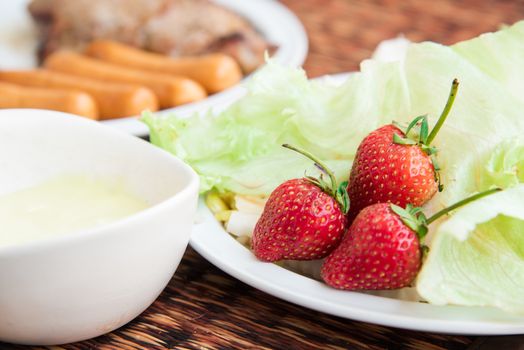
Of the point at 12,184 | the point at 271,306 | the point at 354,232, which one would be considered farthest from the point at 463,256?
the point at 12,184

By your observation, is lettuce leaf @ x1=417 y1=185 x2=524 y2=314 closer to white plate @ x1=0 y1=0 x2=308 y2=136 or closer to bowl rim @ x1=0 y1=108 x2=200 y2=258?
bowl rim @ x1=0 y1=108 x2=200 y2=258

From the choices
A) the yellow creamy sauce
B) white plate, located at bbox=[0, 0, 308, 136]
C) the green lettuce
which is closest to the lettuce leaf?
the green lettuce

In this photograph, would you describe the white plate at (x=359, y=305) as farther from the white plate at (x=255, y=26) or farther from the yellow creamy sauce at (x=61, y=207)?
the white plate at (x=255, y=26)

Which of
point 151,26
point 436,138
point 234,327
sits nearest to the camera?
point 234,327

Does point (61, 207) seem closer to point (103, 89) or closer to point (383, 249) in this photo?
point (383, 249)

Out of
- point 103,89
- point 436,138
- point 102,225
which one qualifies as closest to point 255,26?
point 103,89

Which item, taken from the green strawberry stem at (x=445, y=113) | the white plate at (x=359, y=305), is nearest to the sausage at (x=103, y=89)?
the white plate at (x=359, y=305)
